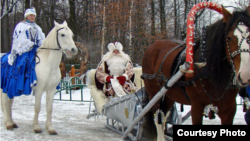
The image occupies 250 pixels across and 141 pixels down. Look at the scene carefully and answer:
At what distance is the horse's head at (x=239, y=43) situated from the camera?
6.11 ft

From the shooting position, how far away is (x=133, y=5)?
45.7 feet

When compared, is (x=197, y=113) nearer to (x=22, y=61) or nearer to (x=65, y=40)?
(x=65, y=40)

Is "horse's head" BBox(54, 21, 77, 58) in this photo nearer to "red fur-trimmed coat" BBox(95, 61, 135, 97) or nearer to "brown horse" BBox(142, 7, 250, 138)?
"red fur-trimmed coat" BBox(95, 61, 135, 97)

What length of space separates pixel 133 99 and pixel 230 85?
1.68 meters

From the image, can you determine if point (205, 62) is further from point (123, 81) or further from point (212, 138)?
Result: point (123, 81)


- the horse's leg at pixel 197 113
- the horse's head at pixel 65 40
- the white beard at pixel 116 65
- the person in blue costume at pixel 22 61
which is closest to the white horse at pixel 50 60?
the horse's head at pixel 65 40

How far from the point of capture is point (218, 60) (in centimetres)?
225

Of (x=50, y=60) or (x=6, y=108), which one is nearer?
(x=50, y=60)

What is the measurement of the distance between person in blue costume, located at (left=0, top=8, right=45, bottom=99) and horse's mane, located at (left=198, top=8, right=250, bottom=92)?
2887mm

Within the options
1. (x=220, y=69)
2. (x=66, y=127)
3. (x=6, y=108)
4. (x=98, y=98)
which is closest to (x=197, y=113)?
(x=220, y=69)

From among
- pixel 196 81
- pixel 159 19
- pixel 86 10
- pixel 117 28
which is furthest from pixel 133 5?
pixel 196 81

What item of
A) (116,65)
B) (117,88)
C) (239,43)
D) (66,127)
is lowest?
(66,127)

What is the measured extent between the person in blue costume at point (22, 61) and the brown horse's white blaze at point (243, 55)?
320cm

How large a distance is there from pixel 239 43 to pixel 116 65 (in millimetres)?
3098
